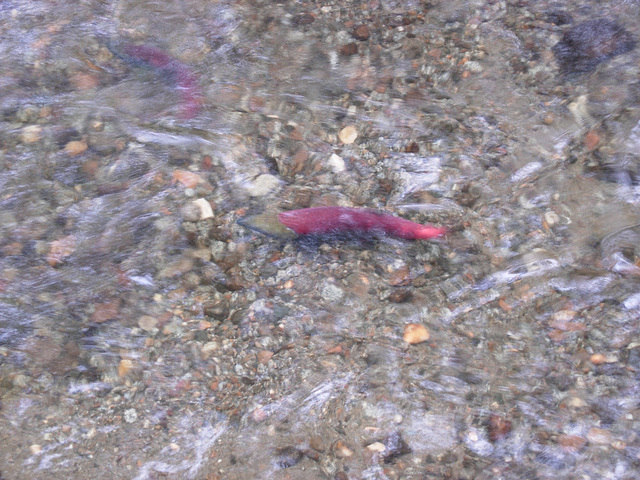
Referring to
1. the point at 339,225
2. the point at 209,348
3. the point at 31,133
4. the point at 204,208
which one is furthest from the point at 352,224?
the point at 31,133

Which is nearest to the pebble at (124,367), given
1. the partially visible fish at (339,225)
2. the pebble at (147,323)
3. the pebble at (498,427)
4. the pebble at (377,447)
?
the pebble at (147,323)

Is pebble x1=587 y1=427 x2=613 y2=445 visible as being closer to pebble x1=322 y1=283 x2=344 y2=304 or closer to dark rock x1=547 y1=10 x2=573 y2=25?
pebble x1=322 y1=283 x2=344 y2=304

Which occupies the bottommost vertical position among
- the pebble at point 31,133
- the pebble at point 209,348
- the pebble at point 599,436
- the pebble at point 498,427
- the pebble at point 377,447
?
the pebble at point 377,447

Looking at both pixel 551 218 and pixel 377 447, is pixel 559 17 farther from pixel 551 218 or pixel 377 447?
pixel 377 447

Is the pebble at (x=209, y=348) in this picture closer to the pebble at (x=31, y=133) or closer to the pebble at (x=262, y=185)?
the pebble at (x=262, y=185)

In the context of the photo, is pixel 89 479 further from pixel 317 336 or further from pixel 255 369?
pixel 317 336
